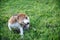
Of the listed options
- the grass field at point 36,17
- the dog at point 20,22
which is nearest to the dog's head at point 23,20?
the dog at point 20,22

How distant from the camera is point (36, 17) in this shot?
688 centimetres

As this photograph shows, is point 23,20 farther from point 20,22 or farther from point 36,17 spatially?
point 36,17

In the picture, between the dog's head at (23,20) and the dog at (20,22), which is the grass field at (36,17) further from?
the dog's head at (23,20)

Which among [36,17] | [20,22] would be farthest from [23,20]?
[36,17]

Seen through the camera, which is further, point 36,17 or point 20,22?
point 36,17

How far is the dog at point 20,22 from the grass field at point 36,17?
133 millimetres

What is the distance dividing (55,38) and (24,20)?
739mm

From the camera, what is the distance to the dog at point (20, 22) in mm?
6021

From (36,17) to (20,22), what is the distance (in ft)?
3.08

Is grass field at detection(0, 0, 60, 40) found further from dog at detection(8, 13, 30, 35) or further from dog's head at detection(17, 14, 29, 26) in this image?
dog's head at detection(17, 14, 29, 26)

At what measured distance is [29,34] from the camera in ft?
20.2

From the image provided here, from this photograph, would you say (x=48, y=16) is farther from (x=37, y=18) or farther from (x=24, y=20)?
(x=24, y=20)

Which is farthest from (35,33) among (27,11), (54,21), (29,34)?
(27,11)

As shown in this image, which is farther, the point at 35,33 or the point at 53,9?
the point at 53,9
